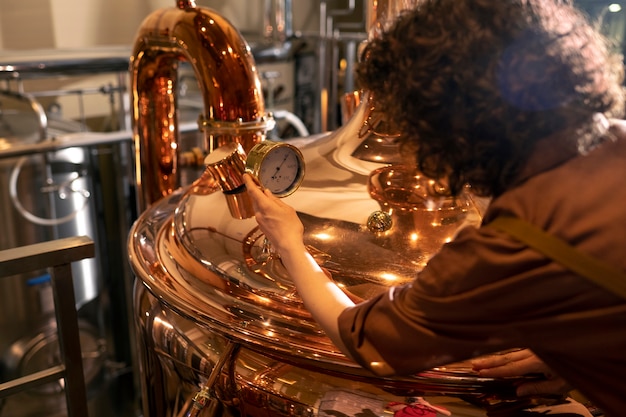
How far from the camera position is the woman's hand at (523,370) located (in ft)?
2.61

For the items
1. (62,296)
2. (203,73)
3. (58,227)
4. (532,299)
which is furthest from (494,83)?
(58,227)

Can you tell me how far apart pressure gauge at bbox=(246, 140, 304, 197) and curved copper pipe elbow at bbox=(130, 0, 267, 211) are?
278 mm

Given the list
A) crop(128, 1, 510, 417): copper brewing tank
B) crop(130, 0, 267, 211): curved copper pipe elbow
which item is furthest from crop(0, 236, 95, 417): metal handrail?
crop(130, 0, 267, 211): curved copper pipe elbow

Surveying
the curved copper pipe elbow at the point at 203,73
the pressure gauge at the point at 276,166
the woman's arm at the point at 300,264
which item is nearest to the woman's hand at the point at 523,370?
the woman's arm at the point at 300,264

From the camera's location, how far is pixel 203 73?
123 centimetres

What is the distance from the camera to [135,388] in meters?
2.45

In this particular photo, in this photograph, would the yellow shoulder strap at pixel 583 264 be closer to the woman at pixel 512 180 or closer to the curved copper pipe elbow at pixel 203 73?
the woman at pixel 512 180

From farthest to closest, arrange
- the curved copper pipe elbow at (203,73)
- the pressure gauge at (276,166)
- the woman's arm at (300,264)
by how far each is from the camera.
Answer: the curved copper pipe elbow at (203,73), the pressure gauge at (276,166), the woman's arm at (300,264)

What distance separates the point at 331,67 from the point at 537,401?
8.72ft

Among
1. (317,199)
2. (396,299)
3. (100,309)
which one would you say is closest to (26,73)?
(100,309)

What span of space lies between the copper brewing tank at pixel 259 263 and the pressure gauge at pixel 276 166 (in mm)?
67

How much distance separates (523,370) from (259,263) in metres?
0.42

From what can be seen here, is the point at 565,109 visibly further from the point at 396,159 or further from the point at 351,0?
the point at 351,0

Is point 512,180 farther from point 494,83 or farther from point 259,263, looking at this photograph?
point 259,263
